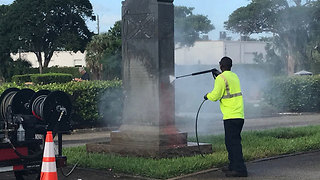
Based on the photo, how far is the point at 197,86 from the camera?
16.1m

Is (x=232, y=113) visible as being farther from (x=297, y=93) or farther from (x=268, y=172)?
(x=297, y=93)

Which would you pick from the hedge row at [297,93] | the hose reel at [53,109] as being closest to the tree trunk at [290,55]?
the hedge row at [297,93]

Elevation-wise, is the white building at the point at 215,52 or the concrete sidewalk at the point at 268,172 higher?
the white building at the point at 215,52

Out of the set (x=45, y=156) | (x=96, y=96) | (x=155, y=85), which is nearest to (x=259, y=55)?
(x=96, y=96)

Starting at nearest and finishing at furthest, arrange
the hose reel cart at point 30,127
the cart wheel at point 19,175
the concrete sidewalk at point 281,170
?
the hose reel cart at point 30,127 < the cart wheel at point 19,175 < the concrete sidewalk at point 281,170

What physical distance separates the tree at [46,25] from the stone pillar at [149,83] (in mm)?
60059

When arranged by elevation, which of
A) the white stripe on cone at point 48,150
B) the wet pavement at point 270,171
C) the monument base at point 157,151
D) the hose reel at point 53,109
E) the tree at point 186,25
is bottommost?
the wet pavement at point 270,171

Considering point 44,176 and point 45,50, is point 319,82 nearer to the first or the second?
point 44,176

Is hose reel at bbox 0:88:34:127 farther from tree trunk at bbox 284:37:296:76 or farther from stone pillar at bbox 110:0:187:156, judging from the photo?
tree trunk at bbox 284:37:296:76

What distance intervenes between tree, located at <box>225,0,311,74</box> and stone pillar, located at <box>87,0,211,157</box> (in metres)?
6.56

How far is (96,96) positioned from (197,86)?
3785 millimetres

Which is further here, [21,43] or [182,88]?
[21,43]

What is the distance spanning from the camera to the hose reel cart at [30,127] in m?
7.95

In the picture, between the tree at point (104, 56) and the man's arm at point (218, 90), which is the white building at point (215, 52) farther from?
the tree at point (104, 56)
